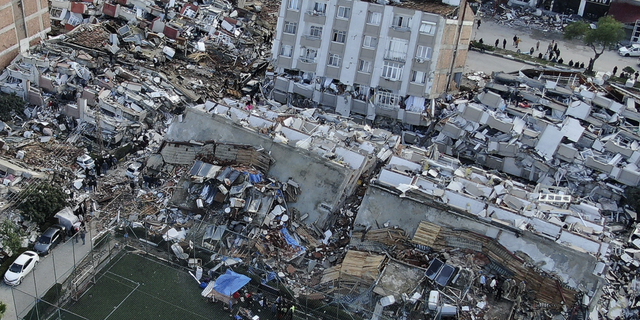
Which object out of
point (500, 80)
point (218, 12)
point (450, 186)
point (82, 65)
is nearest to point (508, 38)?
point (500, 80)

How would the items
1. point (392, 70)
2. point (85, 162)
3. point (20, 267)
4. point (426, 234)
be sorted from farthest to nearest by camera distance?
point (392, 70)
point (85, 162)
point (426, 234)
point (20, 267)

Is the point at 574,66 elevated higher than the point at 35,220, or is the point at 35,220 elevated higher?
the point at 574,66

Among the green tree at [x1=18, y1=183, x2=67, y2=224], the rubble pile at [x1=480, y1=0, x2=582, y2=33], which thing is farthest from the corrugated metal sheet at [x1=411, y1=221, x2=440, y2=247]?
the rubble pile at [x1=480, y1=0, x2=582, y2=33]

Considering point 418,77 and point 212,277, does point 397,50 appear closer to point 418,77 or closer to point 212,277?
point 418,77

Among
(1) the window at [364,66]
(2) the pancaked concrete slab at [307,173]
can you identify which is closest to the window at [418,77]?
(1) the window at [364,66]

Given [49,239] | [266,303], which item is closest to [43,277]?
[49,239]

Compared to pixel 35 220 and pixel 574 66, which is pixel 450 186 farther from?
pixel 574 66

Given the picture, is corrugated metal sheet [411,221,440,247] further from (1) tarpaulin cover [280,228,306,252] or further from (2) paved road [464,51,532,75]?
(2) paved road [464,51,532,75]
